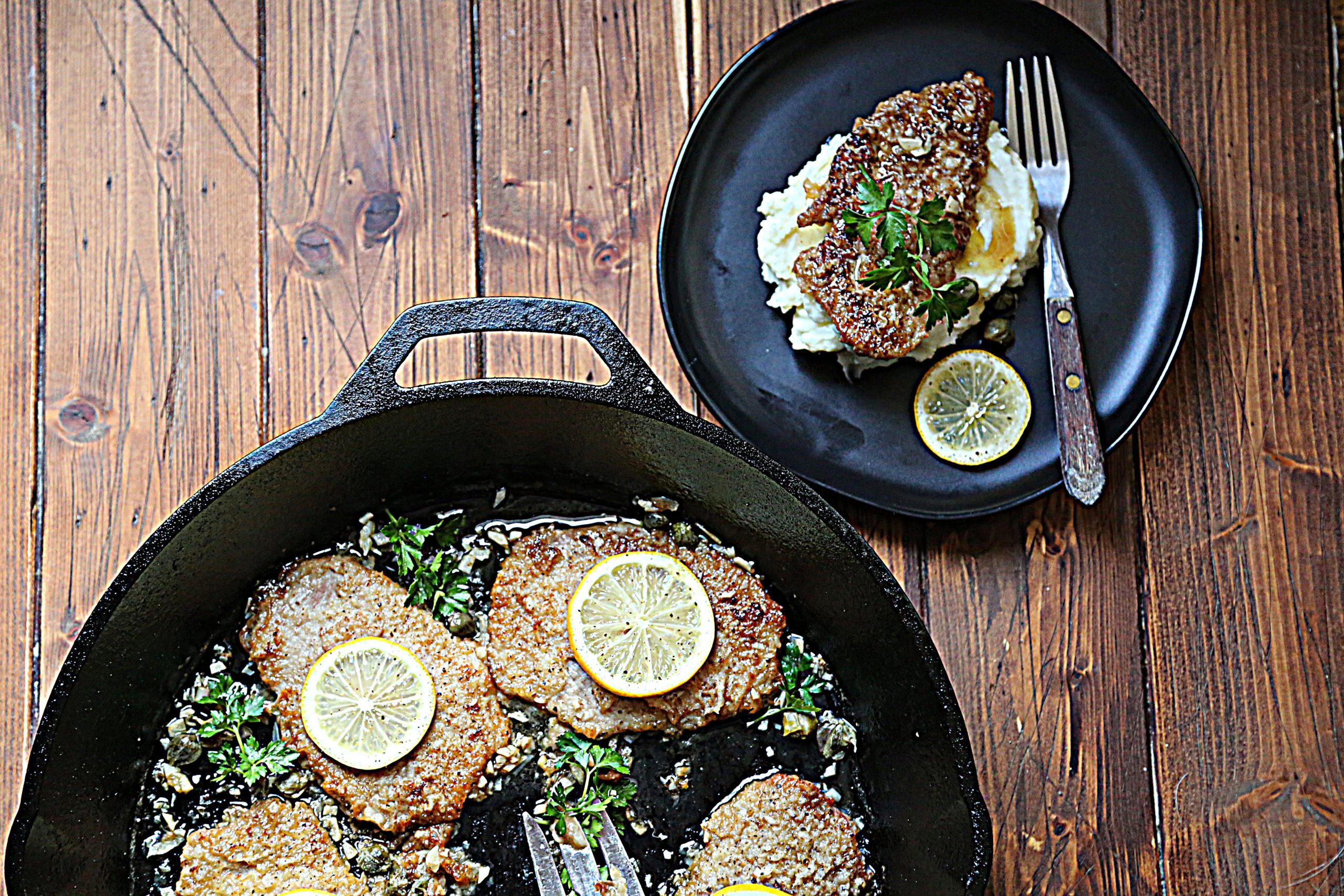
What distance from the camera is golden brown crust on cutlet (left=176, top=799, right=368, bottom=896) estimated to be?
185 centimetres

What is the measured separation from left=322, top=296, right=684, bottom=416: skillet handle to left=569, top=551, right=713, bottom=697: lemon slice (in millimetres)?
344

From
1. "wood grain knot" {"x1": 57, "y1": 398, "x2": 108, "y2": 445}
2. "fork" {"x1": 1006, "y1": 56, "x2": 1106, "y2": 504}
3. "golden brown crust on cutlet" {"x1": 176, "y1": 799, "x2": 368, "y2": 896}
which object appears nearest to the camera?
A: "golden brown crust on cutlet" {"x1": 176, "y1": 799, "x2": 368, "y2": 896}

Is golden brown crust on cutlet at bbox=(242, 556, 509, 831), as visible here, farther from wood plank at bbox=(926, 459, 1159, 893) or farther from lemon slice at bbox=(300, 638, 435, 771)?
wood plank at bbox=(926, 459, 1159, 893)

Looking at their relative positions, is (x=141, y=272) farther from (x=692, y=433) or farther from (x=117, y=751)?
(x=692, y=433)

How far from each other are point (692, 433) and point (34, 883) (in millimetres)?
1227

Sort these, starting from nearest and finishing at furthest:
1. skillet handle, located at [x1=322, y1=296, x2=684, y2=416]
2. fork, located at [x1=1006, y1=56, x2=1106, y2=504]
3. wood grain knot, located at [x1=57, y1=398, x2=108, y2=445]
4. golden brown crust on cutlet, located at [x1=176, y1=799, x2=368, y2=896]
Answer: skillet handle, located at [x1=322, y1=296, x2=684, y2=416]
golden brown crust on cutlet, located at [x1=176, y1=799, x2=368, y2=896]
fork, located at [x1=1006, y1=56, x2=1106, y2=504]
wood grain knot, located at [x1=57, y1=398, x2=108, y2=445]

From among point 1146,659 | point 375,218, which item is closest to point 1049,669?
point 1146,659

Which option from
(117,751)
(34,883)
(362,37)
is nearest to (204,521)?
(117,751)

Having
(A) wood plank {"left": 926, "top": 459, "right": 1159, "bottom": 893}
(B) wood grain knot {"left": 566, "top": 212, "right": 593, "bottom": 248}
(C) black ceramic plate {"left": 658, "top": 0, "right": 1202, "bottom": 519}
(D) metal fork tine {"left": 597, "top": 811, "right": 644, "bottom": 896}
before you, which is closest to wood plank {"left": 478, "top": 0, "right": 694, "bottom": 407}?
(B) wood grain knot {"left": 566, "top": 212, "right": 593, "bottom": 248}

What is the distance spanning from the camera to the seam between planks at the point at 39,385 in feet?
6.67

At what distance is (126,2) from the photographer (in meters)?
2.13

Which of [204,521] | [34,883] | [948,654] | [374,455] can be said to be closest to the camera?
[34,883]

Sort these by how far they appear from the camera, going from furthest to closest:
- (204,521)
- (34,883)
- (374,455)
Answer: (374,455) → (204,521) → (34,883)

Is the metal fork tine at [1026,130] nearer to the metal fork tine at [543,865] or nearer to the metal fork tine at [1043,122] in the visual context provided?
the metal fork tine at [1043,122]
